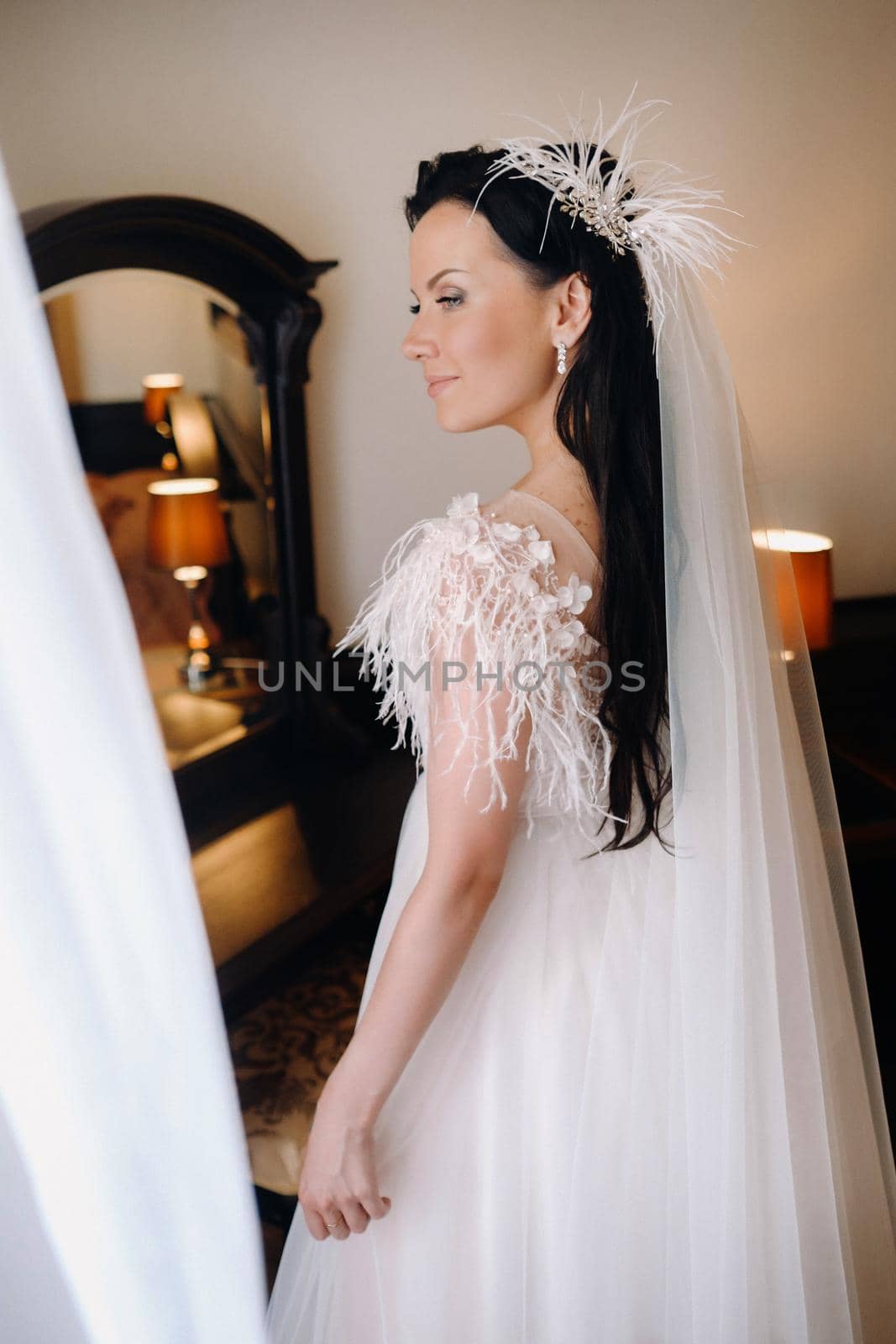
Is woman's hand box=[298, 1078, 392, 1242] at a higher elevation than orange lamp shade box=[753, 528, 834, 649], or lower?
lower

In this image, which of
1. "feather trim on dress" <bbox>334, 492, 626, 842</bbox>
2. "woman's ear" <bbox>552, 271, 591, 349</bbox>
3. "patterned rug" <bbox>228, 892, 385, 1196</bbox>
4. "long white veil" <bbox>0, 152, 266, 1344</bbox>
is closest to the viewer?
Result: "long white veil" <bbox>0, 152, 266, 1344</bbox>

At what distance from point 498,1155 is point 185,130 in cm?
172

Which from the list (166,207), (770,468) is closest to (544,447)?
(166,207)

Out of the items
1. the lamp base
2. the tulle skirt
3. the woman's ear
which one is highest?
the woman's ear

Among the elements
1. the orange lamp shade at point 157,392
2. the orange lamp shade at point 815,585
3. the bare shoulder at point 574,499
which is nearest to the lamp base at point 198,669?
the orange lamp shade at point 157,392

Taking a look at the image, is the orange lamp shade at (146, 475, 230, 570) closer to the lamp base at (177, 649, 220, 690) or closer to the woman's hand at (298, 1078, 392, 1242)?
the lamp base at (177, 649, 220, 690)

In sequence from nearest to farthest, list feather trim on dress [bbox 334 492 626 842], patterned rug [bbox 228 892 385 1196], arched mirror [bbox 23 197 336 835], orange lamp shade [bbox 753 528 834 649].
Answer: feather trim on dress [bbox 334 492 626 842] < patterned rug [bbox 228 892 385 1196] < arched mirror [bbox 23 197 336 835] < orange lamp shade [bbox 753 528 834 649]

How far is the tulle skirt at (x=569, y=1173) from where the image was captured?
35.6 inches

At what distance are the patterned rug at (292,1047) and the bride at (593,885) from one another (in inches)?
12.7

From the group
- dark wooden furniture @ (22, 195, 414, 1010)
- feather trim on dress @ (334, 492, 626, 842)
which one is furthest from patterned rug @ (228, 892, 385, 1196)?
feather trim on dress @ (334, 492, 626, 842)

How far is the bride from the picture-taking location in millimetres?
900

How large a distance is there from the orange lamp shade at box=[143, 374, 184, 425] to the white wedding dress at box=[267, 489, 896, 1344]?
83cm

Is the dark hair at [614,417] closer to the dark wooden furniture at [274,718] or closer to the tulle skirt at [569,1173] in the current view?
the tulle skirt at [569,1173]

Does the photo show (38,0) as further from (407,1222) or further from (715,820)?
(407,1222)
